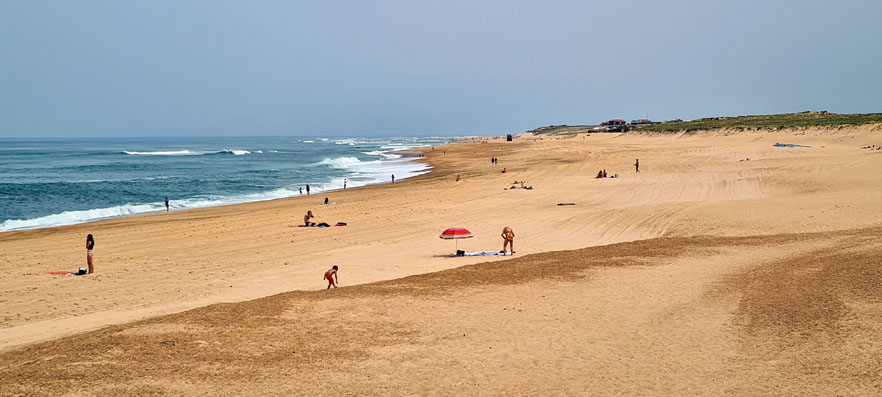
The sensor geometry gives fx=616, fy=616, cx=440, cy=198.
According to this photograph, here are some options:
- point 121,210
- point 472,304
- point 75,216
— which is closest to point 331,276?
point 472,304

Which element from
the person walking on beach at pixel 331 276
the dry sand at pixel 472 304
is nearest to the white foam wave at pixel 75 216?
the dry sand at pixel 472 304

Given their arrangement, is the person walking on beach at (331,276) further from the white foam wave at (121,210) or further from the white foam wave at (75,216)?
the white foam wave at (75,216)

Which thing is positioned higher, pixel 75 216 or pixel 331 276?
pixel 331 276

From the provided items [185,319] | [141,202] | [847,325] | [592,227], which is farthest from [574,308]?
[141,202]

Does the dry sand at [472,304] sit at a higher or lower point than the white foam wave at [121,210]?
higher

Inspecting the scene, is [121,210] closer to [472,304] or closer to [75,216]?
[75,216]

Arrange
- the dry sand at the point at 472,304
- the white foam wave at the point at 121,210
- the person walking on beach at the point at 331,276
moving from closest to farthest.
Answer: the dry sand at the point at 472,304 → the person walking on beach at the point at 331,276 → the white foam wave at the point at 121,210

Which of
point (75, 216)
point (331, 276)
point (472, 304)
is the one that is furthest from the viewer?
point (75, 216)

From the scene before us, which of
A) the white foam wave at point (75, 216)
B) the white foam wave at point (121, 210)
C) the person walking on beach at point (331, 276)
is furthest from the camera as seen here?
the white foam wave at point (121, 210)

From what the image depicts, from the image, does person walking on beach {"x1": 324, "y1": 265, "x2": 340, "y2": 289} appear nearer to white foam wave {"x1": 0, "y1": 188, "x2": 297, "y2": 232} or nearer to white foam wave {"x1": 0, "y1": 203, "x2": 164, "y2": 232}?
white foam wave {"x1": 0, "y1": 188, "x2": 297, "y2": 232}

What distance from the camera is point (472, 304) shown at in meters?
12.9

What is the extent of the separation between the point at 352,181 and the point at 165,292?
38.6 m

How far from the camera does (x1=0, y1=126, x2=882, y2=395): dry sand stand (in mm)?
8781

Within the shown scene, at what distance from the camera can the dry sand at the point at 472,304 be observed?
28.8 feet
